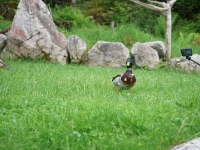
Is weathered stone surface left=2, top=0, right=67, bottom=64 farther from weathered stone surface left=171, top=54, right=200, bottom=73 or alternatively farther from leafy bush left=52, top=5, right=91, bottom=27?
leafy bush left=52, top=5, right=91, bottom=27

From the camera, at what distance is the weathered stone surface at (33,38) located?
1222 cm

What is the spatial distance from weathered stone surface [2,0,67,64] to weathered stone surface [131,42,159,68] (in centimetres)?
251

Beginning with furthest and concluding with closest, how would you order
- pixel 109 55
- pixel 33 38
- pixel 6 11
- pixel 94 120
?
pixel 6 11, pixel 109 55, pixel 33 38, pixel 94 120

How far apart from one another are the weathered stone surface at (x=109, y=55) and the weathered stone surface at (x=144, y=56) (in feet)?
1.07

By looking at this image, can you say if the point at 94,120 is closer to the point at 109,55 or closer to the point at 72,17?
the point at 109,55

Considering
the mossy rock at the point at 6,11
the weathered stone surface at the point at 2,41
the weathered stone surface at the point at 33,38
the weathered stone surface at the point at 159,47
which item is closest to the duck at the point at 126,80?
the weathered stone surface at the point at 33,38

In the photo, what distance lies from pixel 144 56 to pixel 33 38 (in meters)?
3.91

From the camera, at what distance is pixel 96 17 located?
2277cm

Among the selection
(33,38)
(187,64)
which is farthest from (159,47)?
(33,38)

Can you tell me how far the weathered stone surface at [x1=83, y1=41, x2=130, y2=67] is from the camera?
1249cm

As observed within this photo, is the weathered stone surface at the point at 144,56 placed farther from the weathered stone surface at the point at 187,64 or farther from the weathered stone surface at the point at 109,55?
the weathered stone surface at the point at 187,64

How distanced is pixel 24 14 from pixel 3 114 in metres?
8.30

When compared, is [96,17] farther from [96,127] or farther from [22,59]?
[96,127]

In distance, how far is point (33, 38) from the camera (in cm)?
1238
